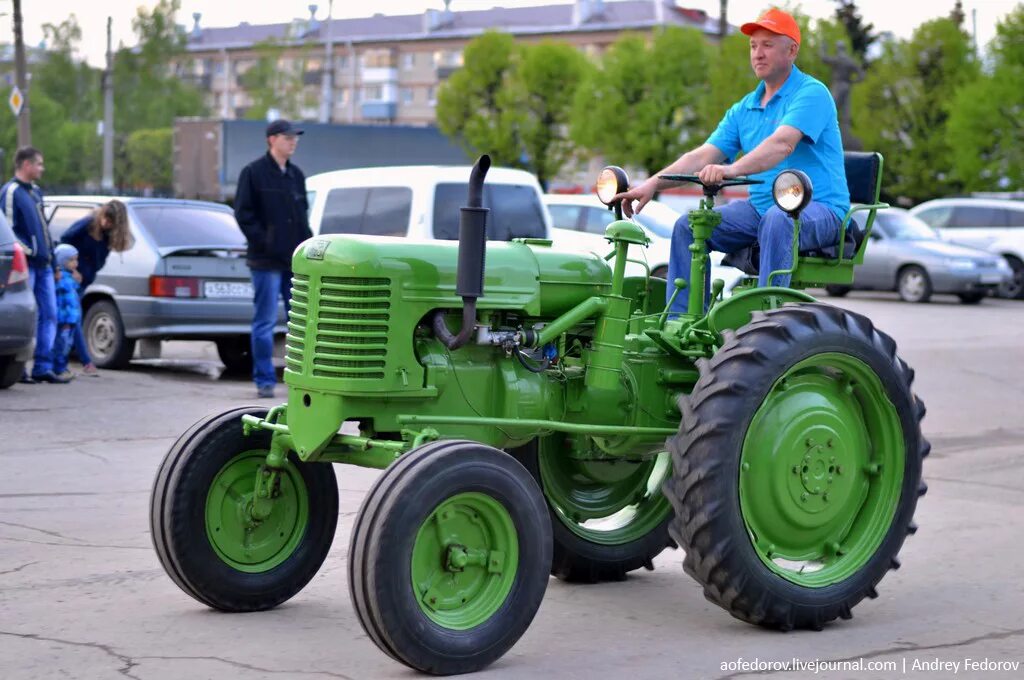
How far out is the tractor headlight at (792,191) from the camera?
18.6 ft

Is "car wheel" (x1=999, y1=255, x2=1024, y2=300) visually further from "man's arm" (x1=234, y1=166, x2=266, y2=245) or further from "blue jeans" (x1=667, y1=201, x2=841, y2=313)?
"blue jeans" (x1=667, y1=201, x2=841, y2=313)

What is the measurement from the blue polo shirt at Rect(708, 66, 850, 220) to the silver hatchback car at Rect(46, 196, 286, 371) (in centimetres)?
767

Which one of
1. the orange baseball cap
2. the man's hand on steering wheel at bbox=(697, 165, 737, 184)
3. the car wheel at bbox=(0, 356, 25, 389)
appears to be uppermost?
the orange baseball cap

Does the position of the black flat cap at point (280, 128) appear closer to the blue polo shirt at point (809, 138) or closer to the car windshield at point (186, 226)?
the car windshield at point (186, 226)

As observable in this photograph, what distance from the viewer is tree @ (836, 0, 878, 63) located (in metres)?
69.6

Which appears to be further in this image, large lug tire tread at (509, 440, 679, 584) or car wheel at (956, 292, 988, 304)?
car wheel at (956, 292, 988, 304)

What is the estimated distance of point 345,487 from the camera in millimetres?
8555

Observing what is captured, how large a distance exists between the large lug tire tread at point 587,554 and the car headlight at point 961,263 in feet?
66.8

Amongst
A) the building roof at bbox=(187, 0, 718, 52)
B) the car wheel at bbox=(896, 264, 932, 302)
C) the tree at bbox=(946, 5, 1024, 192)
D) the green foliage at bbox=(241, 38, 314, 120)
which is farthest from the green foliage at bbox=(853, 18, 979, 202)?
the green foliage at bbox=(241, 38, 314, 120)

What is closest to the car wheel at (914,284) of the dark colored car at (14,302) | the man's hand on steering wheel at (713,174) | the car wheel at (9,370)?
the car wheel at (9,370)

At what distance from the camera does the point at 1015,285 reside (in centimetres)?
2792

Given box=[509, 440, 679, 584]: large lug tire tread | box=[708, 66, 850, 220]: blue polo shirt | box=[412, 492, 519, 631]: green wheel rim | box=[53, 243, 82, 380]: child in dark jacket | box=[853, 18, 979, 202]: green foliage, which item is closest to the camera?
box=[412, 492, 519, 631]: green wheel rim

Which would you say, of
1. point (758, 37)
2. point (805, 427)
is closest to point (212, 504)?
point (805, 427)

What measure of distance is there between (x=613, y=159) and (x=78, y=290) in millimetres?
38118
